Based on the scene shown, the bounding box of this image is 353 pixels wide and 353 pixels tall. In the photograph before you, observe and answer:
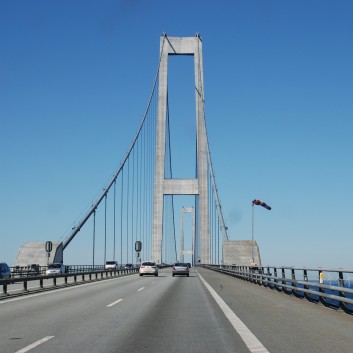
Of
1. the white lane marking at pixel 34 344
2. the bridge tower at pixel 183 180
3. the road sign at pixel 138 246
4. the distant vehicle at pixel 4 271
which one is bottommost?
the white lane marking at pixel 34 344

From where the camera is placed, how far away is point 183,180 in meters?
72.1

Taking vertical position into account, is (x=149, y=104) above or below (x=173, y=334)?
above

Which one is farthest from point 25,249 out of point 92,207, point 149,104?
point 149,104

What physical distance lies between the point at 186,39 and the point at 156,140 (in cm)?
1650

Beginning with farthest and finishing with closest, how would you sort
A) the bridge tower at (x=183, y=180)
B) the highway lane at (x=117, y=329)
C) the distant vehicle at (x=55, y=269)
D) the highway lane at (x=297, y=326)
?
1. the bridge tower at (x=183, y=180)
2. the distant vehicle at (x=55, y=269)
3. the highway lane at (x=297, y=326)
4. the highway lane at (x=117, y=329)

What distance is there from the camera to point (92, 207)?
54250 mm

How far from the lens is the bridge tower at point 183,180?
7000cm

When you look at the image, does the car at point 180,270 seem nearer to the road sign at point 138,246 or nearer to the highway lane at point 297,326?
the road sign at point 138,246

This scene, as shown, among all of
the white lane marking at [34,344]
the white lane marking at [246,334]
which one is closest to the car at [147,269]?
the white lane marking at [246,334]

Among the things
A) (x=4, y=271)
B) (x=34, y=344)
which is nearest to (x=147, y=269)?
(x=4, y=271)

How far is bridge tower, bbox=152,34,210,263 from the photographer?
70.0 meters

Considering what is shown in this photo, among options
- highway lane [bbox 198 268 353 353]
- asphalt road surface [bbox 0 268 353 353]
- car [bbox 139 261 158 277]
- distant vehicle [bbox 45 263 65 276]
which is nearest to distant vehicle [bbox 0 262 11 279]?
car [bbox 139 261 158 277]

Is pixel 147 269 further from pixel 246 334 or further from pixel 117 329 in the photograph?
pixel 246 334

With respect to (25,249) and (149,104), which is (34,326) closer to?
(25,249)
